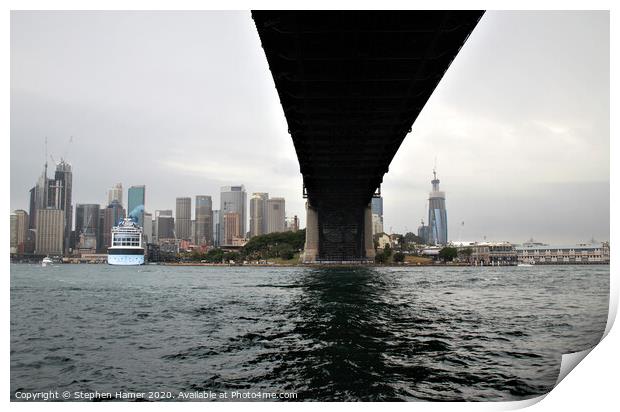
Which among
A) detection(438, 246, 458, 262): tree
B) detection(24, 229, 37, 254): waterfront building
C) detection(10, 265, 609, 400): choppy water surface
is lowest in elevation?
detection(438, 246, 458, 262): tree

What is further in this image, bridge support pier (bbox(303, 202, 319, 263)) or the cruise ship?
bridge support pier (bbox(303, 202, 319, 263))

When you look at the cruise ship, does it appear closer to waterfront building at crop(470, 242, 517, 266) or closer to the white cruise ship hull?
the white cruise ship hull

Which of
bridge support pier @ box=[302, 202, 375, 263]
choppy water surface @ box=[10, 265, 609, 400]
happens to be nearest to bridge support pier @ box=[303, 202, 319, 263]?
bridge support pier @ box=[302, 202, 375, 263]

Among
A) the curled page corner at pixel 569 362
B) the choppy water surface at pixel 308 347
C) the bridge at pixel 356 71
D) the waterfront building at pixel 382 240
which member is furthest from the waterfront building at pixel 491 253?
the curled page corner at pixel 569 362

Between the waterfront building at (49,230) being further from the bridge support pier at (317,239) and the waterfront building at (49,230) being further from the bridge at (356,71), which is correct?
the bridge support pier at (317,239)

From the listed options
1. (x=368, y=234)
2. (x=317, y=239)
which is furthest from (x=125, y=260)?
(x=368, y=234)

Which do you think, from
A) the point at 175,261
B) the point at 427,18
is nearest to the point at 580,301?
the point at 427,18

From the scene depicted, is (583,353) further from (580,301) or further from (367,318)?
(580,301)
